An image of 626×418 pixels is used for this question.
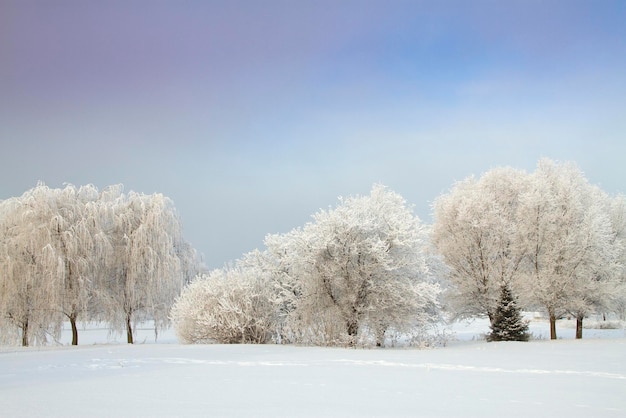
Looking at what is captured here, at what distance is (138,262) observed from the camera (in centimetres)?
2717

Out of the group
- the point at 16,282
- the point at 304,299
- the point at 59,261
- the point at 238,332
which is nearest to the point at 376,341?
the point at 304,299

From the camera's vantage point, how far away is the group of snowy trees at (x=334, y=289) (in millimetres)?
23141

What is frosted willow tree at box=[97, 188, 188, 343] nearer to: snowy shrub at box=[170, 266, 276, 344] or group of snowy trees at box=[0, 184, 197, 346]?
group of snowy trees at box=[0, 184, 197, 346]

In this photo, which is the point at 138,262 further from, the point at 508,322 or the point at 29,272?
the point at 508,322

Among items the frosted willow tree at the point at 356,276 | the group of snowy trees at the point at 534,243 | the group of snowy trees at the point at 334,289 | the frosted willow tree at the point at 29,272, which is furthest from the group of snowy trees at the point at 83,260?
the group of snowy trees at the point at 534,243

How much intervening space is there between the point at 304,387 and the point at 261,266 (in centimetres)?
1714

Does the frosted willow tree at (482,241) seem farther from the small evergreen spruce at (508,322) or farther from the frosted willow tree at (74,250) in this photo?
the frosted willow tree at (74,250)

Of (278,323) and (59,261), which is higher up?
(59,261)

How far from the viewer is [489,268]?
1113 inches

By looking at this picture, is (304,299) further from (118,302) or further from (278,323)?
(118,302)

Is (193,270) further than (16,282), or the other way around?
(193,270)

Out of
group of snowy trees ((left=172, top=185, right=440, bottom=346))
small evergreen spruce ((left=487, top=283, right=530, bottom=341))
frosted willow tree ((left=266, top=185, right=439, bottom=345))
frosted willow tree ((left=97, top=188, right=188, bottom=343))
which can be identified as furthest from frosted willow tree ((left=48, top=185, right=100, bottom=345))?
small evergreen spruce ((left=487, top=283, right=530, bottom=341))

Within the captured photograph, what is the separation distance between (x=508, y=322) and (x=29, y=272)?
24644 millimetres

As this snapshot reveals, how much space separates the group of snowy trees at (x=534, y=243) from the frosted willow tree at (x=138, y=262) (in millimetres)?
15839
